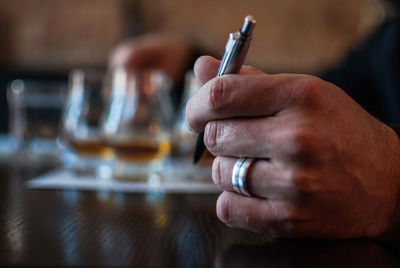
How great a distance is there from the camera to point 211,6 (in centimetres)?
349

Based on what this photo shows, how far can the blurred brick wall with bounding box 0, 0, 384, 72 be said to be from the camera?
3.45 metres

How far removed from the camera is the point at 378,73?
1.12 metres

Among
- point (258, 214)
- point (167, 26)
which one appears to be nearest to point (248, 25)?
point (258, 214)

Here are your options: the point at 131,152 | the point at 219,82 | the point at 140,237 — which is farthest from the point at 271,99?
the point at 131,152

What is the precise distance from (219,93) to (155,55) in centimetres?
92

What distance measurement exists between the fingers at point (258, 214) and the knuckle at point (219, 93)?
8cm

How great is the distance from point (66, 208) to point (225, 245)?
0.20 meters

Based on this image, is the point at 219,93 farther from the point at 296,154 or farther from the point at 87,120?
the point at 87,120

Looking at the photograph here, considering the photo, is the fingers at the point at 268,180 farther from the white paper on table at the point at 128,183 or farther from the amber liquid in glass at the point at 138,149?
the amber liquid in glass at the point at 138,149

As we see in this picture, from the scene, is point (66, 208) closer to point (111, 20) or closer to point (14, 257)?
point (14, 257)

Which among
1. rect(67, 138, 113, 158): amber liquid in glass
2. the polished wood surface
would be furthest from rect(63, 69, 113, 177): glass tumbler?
the polished wood surface

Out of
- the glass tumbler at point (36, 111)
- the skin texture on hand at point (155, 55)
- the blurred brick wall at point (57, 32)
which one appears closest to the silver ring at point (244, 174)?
the glass tumbler at point (36, 111)

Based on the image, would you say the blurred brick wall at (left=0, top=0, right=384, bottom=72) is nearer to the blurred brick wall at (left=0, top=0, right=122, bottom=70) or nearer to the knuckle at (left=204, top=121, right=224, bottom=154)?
the blurred brick wall at (left=0, top=0, right=122, bottom=70)

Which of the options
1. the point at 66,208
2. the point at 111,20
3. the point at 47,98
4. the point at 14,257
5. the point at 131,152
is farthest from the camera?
the point at 111,20
